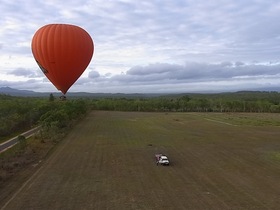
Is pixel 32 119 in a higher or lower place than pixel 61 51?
lower

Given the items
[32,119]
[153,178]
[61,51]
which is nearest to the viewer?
[153,178]

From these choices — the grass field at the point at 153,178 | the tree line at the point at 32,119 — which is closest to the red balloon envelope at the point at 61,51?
the grass field at the point at 153,178

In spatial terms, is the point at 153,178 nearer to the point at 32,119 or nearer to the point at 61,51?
the point at 61,51

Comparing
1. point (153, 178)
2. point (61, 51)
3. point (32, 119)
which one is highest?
point (61, 51)

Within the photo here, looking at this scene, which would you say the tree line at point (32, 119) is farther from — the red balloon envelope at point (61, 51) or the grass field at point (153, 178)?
the red balloon envelope at point (61, 51)

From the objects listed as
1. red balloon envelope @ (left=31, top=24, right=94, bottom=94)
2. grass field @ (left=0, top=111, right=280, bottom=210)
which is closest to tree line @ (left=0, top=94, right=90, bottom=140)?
grass field @ (left=0, top=111, right=280, bottom=210)

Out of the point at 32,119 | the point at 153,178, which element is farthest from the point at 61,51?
the point at 32,119

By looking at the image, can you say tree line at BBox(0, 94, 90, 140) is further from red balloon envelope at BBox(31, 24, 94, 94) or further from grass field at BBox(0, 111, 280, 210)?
red balloon envelope at BBox(31, 24, 94, 94)

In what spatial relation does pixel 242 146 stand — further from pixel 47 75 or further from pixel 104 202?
pixel 104 202

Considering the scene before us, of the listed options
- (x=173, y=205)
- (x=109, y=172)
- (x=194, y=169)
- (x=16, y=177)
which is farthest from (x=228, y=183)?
(x=16, y=177)
